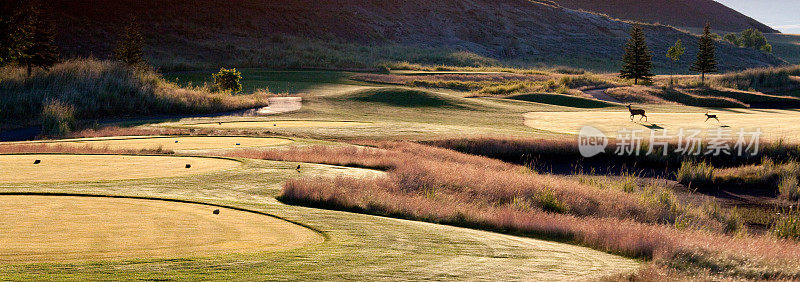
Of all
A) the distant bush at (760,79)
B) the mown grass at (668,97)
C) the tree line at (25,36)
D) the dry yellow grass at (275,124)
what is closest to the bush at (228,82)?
the tree line at (25,36)

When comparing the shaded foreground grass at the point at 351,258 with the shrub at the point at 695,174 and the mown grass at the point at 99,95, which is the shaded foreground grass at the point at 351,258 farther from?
the mown grass at the point at 99,95

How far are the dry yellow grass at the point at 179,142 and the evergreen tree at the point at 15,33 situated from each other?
23.4 meters

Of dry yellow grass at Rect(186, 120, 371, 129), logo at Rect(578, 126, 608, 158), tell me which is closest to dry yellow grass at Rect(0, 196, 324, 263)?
logo at Rect(578, 126, 608, 158)

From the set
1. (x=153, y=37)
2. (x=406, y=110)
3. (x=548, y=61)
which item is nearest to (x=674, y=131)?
(x=406, y=110)

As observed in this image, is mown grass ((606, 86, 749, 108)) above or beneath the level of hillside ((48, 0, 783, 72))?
beneath

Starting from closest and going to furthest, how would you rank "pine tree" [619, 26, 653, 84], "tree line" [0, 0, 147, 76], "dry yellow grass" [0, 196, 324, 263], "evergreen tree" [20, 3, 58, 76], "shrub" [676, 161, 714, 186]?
"dry yellow grass" [0, 196, 324, 263] → "shrub" [676, 161, 714, 186] → "tree line" [0, 0, 147, 76] → "evergreen tree" [20, 3, 58, 76] → "pine tree" [619, 26, 653, 84]

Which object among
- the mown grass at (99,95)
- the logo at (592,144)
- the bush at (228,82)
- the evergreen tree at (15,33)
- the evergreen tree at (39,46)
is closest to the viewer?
the logo at (592,144)

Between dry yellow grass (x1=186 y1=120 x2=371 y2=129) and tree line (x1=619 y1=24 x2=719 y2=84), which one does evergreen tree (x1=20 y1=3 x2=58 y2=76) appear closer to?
dry yellow grass (x1=186 y1=120 x2=371 y2=129)

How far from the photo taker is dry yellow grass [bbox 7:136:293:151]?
20438mm

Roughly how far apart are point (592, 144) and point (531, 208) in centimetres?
1261

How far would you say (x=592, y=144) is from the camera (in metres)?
25.2

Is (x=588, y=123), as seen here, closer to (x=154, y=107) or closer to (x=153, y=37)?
(x=154, y=107)

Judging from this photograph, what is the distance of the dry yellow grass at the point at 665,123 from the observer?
89.4 ft

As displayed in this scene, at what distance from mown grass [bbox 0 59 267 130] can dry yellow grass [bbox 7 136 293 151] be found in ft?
41.4
